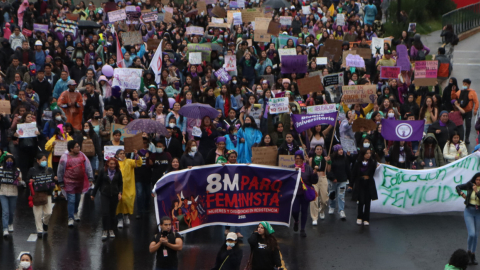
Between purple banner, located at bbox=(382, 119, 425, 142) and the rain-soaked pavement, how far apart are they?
182 cm

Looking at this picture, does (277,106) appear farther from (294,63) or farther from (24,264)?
(24,264)

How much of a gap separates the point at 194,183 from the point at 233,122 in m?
4.18

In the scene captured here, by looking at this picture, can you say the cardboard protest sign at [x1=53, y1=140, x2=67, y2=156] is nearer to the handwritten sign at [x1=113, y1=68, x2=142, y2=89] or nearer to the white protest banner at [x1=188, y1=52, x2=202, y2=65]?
the handwritten sign at [x1=113, y1=68, x2=142, y2=89]

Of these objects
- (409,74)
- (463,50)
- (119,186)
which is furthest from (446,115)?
(463,50)

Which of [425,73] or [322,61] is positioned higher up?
[322,61]

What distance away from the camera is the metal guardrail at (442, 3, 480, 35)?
33.4 m

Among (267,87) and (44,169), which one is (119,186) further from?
(267,87)

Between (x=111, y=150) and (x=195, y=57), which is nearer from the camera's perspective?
(x=111, y=150)

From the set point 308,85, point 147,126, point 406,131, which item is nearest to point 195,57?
point 308,85

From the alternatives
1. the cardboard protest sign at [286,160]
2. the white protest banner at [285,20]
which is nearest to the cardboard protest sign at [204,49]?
the white protest banner at [285,20]

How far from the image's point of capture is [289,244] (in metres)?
12.4

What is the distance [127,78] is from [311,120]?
15.9 ft

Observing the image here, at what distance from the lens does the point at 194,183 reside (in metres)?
12.5

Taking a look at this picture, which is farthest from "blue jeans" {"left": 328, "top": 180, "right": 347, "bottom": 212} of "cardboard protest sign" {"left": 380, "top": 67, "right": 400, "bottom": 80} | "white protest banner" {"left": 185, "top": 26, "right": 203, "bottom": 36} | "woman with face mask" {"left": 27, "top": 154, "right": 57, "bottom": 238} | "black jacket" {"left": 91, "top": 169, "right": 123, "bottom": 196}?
"white protest banner" {"left": 185, "top": 26, "right": 203, "bottom": 36}
